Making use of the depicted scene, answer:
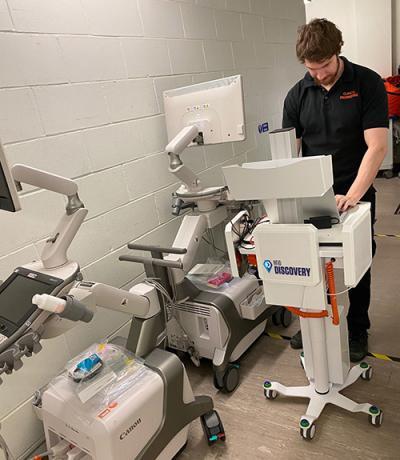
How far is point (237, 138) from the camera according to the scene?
2.00 metres

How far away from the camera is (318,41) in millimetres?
1613

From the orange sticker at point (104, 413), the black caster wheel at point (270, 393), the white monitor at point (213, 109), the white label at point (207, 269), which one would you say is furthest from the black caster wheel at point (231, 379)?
the white monitor at point (213, 109)

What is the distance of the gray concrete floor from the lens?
166 cm

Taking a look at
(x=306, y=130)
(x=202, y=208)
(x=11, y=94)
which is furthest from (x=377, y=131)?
(x=11, y=94)

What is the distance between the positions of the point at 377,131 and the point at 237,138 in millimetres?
661

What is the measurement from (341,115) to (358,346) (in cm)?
124

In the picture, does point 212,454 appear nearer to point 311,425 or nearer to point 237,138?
point 311,425

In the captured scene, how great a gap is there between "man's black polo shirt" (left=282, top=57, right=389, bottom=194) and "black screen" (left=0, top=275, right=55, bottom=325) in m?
1.46

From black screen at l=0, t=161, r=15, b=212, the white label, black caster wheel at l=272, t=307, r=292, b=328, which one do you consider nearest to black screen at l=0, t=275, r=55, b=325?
black screen at l=0, t=161, r=15, b=212

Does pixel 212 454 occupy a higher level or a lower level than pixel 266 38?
lower

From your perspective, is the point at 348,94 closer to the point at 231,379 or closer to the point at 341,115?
the point at 341,115

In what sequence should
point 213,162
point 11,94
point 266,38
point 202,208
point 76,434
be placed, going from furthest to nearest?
point 266,38 < point 213,162 < point 202,208 < point 11,94 < point 76,434

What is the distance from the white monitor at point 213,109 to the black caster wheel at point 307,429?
1.37 m

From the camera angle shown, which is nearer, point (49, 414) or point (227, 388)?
point (49, 414)
